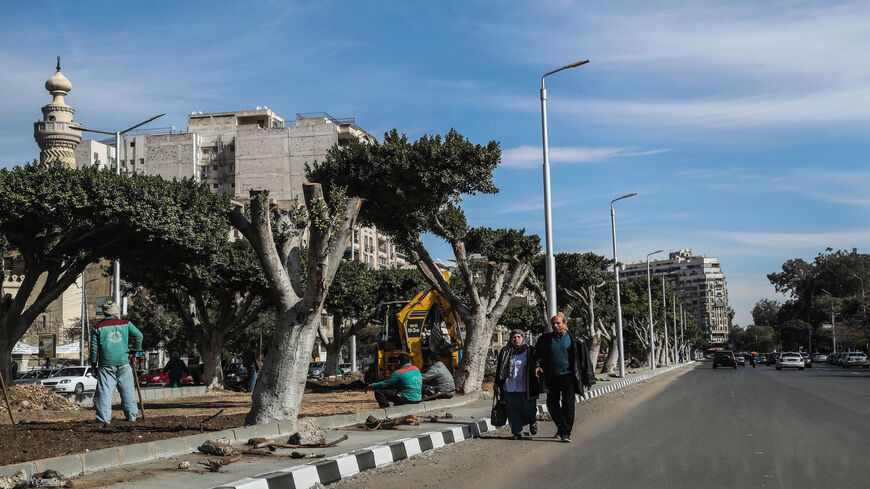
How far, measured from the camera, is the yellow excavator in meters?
25.8

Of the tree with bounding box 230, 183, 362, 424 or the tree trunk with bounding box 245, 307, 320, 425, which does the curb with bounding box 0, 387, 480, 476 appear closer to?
the tree trunk with bounding box 245, 307, 320, 425

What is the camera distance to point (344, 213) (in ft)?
37.9

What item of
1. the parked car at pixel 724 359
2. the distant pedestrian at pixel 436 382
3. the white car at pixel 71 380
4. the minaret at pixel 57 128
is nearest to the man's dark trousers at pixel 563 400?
the distant pedestrian at pixel 436 382

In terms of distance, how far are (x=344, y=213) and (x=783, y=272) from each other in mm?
141746

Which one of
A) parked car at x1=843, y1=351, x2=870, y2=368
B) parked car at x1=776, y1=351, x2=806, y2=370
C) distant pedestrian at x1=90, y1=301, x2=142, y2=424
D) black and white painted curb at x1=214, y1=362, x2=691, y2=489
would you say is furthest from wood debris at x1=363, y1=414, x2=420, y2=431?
parked car at x1=843, y1=351, x2=870, y2=368

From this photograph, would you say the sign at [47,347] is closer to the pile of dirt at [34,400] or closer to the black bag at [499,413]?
the pile of dirt at [34,400]

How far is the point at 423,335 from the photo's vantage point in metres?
26.5

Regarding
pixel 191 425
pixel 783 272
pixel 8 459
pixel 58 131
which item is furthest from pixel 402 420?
pixel 783 272

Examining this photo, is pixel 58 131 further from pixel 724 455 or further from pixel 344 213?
pixel 724 455

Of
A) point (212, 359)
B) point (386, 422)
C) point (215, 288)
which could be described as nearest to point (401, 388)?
point (386, 422)

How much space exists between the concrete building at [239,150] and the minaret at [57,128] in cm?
1408

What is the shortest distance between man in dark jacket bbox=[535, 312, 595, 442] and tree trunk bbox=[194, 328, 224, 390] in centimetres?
2009

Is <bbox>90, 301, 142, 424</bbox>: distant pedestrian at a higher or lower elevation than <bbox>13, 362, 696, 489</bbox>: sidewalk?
higher

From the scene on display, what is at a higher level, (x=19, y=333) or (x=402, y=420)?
(x=19, y=333)
